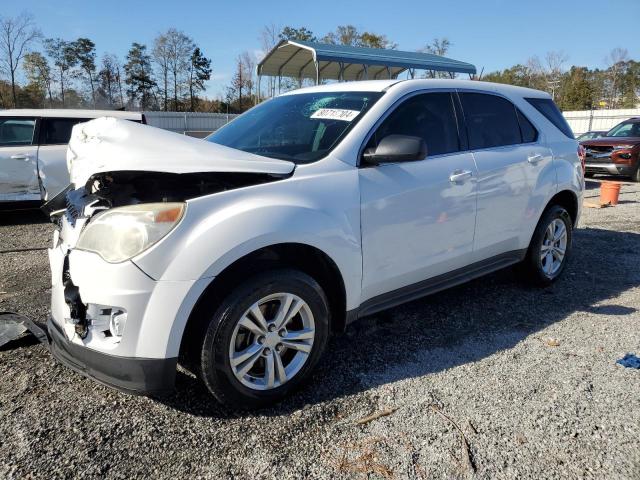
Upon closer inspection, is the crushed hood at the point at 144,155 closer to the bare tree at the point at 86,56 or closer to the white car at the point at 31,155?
the white car at the point at 31,155

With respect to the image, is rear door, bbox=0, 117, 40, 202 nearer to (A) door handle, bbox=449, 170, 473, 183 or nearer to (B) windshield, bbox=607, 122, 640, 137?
(A) door handle, bbox=449, 170, 473, 183

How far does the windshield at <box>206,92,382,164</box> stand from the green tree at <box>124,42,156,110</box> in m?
46.9

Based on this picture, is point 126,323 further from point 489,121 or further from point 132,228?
point 489,121

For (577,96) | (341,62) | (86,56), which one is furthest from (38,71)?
(577,96)

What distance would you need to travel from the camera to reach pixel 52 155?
23.9 ft

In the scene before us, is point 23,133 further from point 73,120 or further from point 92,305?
point 92,305

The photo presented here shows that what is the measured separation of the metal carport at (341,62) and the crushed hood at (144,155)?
1284cm

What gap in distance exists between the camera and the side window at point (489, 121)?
3754mm

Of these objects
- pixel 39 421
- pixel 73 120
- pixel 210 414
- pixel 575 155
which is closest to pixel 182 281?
pixel 210 414

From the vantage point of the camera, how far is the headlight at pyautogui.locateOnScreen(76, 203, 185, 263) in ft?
7.17

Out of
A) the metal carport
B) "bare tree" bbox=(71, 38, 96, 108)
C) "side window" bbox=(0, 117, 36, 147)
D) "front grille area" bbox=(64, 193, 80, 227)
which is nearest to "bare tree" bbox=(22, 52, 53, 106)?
"bare tree" bbox=(71, 38, 96, 108)

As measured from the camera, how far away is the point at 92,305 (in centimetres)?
227

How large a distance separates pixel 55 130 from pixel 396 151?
21.5 feet

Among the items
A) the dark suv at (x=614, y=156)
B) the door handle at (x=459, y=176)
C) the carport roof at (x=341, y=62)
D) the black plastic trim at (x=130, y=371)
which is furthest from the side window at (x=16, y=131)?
the dark suv at (x=614, y=156)
